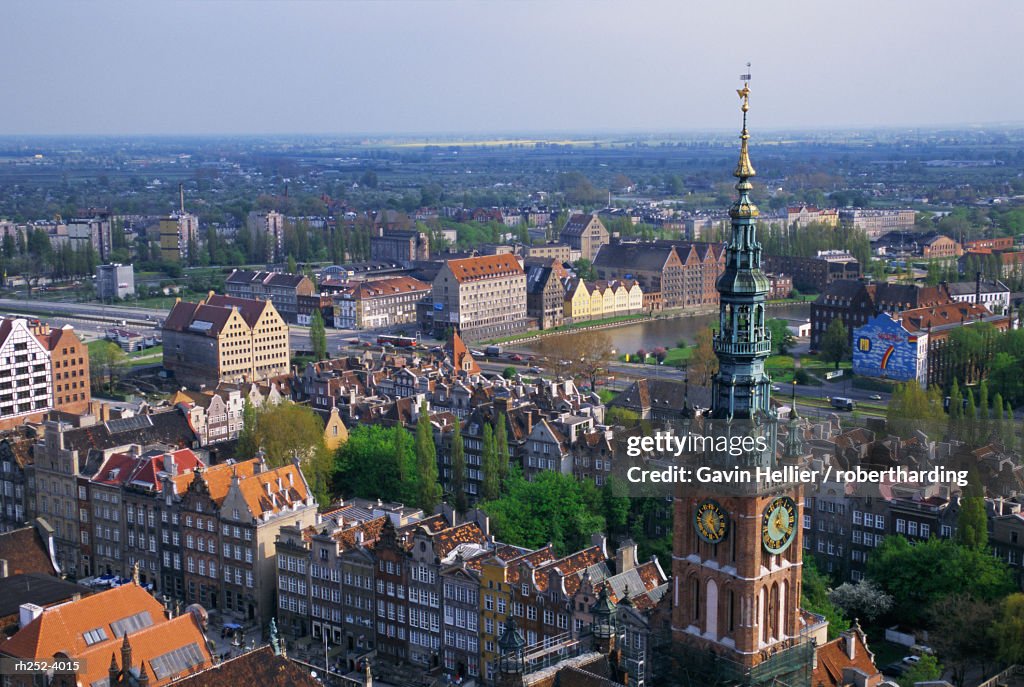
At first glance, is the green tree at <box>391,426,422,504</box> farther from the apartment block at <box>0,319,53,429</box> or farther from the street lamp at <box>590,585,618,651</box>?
the apartment block at <box>0,319,53,429</box>

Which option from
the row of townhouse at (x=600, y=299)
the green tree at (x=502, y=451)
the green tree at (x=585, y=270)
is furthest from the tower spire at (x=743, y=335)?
the green tree at (x=585, y=270)

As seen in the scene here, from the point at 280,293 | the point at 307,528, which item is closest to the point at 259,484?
the point at 307,528

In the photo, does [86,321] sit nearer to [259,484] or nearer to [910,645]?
[259,484]

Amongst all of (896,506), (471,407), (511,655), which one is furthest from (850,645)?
(471,407)

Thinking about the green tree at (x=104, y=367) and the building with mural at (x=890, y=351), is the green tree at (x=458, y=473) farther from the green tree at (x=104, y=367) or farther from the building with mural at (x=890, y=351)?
the green tree at (x=104, y=367)

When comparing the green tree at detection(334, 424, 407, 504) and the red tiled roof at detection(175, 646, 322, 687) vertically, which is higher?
the red tiled roof at detection(175, 646, 322, 687)

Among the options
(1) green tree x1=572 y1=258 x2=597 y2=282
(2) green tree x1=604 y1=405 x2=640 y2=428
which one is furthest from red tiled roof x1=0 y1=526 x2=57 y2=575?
(1) green tree x1=572 y1=258 x2=597 y2=282

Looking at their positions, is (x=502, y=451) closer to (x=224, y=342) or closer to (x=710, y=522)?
(x=710, y=522)
